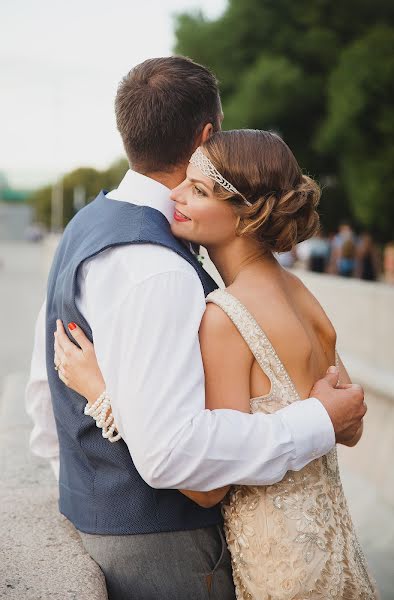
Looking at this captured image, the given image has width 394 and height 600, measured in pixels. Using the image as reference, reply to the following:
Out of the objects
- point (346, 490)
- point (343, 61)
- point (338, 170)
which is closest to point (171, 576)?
point (346, 490)

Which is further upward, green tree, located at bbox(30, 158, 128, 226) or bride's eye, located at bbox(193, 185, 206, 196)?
bride's eye, located at bbox(193, 185, 206, 196)

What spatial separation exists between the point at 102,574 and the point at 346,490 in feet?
13.5

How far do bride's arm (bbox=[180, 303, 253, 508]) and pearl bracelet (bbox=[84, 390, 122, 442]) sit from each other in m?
0.24

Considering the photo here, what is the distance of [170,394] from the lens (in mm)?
2299

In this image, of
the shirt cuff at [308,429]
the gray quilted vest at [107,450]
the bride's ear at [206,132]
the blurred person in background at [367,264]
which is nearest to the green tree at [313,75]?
the blurred person in background at [367,264]

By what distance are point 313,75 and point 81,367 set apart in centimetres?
3647

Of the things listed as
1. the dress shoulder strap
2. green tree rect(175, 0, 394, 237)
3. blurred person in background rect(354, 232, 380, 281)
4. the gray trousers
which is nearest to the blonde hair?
the dress shoulder strap

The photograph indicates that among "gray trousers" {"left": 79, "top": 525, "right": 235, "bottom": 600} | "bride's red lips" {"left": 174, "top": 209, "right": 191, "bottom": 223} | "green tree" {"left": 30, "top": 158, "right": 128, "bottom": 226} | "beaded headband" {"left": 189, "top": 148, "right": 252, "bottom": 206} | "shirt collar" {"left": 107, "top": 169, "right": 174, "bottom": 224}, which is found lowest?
"green tree" {"left": 30, "top": 158, "right": 128, "bottom": 226}

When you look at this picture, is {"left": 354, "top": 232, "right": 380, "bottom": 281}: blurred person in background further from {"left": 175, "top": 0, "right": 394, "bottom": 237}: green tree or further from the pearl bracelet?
the pearl bracelet

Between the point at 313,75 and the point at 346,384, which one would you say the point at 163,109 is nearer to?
the point at 346,384

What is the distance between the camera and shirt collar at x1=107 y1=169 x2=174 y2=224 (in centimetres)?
273

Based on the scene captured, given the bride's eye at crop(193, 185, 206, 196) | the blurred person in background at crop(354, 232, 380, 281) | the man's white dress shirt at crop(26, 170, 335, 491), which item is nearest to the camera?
the man's white dress shirt at crop(26, 170, 335, 491)

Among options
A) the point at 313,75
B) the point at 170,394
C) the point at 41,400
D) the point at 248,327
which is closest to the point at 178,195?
the point at 248,327

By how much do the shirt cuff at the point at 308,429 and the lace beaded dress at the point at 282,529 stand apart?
0.07 m
